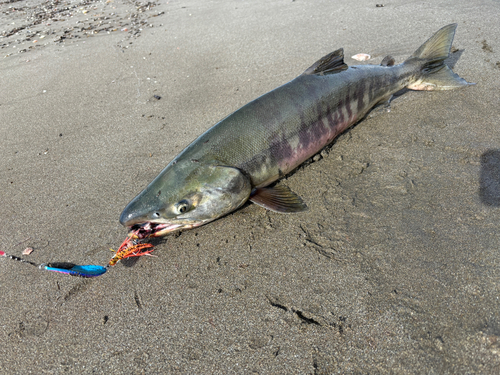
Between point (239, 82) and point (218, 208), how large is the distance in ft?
9.39

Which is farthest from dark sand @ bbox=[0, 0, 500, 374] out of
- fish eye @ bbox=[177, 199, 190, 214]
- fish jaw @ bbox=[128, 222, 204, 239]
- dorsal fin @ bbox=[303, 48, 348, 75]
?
dorsal fin @ bbox=[303, 48, 348, 75]

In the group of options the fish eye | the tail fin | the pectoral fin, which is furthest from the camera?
the tail fin

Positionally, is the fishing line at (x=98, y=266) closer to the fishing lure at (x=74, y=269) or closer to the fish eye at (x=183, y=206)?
the fishing lure at (x=74, y=269)

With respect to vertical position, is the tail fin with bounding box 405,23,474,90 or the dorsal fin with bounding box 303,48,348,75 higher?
the dorsal fin with bounding box 303,48,348,75

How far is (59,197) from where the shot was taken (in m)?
3.31

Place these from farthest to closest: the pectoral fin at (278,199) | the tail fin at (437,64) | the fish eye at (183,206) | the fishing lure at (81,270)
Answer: the tail fin at (437,64) < the pectoral fin at (278,199) < the fish eye at (183,206) < the fishing lure at (81,270)

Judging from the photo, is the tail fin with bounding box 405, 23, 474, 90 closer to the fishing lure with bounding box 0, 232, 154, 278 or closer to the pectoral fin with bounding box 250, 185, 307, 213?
the pectoral fin with bounding box 250, 185, 307, 213

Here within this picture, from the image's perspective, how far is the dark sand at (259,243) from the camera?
6.59 ft

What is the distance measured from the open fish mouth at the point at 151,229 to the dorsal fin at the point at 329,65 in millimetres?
2172

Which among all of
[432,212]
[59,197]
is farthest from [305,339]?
[59,197]

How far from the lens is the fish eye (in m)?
2.60

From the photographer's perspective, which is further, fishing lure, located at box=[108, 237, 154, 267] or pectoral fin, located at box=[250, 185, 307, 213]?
pectoral fin, located at box=[250, 185, 307, 213]

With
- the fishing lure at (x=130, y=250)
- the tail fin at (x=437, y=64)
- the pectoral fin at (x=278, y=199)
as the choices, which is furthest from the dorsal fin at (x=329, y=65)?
the fishing lure at (x=130, y=250)

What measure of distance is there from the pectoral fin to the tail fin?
2.55m
